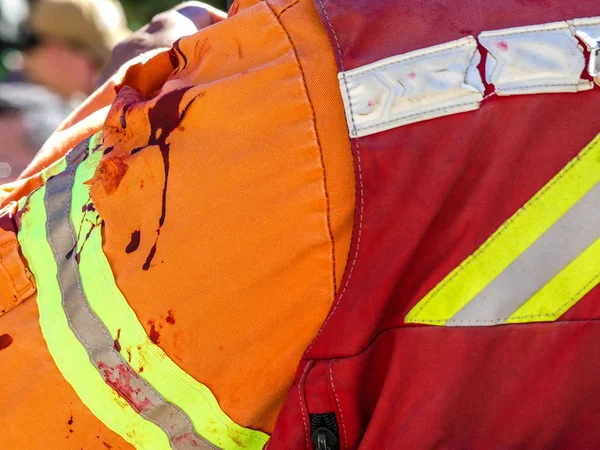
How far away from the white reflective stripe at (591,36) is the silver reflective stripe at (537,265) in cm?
13

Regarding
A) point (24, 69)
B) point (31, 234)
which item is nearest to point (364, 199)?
point (31, 234)

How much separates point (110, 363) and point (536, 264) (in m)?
0.52

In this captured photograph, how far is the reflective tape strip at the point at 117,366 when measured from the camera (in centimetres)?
92

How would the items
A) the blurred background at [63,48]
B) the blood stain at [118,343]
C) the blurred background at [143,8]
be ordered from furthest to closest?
the blurred background at [143,8] → the blurred background at [63,48] → the blood stain at [118,343]

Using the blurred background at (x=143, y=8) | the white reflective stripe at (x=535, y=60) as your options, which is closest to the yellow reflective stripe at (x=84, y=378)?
the white reflective stripe at (x=535, y=60)

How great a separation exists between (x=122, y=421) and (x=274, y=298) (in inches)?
10.3

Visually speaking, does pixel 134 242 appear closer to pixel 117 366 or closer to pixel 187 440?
pixel 117 366

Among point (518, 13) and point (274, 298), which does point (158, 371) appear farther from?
point (518, 13)

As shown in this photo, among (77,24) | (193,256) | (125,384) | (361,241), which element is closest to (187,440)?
(125,384)

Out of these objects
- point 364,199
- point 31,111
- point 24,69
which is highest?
point 24,69

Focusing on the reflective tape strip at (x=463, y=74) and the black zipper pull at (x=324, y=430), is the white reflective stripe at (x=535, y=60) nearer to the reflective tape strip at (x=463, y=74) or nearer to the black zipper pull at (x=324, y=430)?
the reflective tape strip at (x=463, y=74)

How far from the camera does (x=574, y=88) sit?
82 centimetres

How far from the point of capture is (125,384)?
937 mm

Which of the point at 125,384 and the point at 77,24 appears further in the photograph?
the point at 77,24
